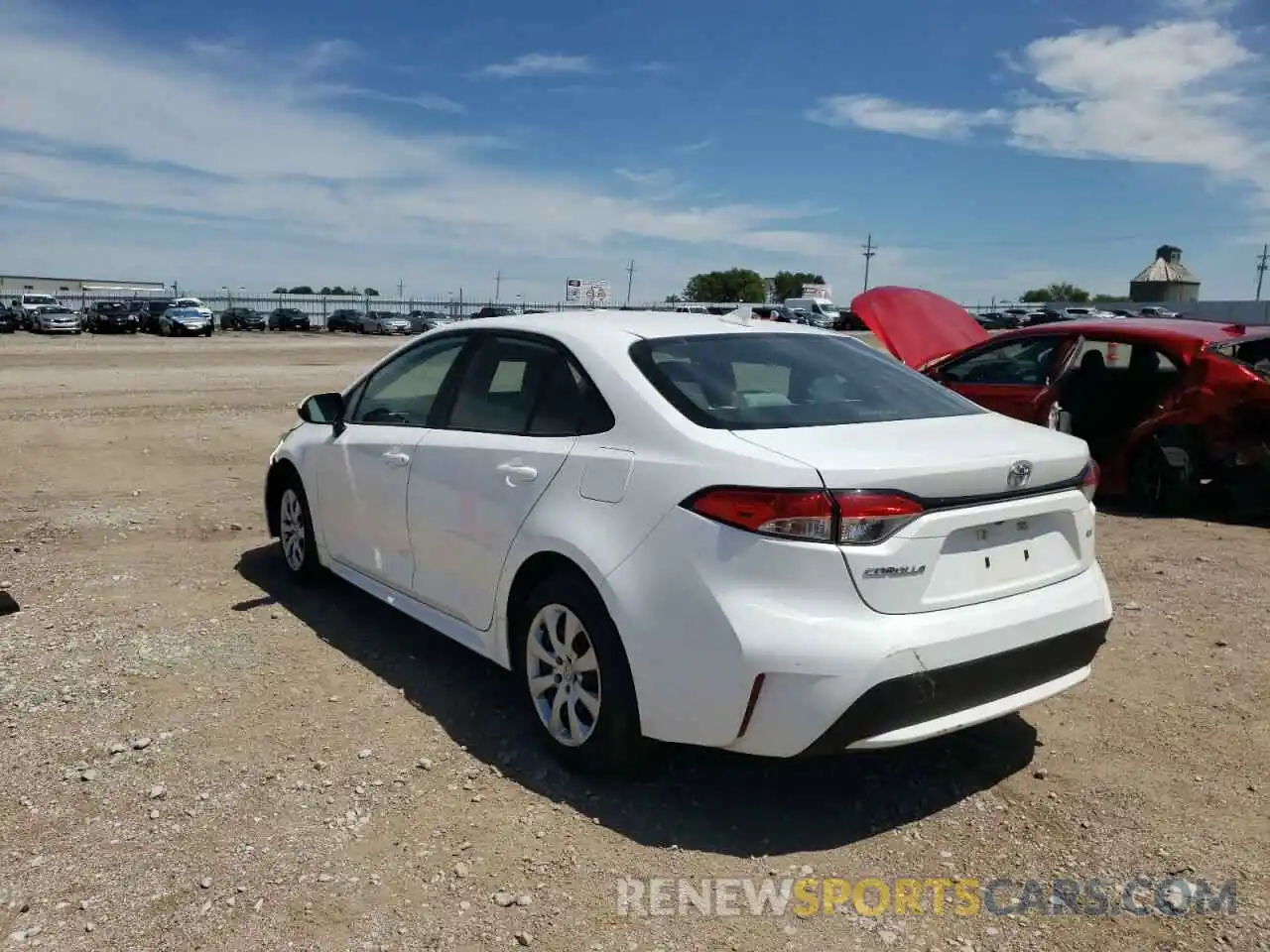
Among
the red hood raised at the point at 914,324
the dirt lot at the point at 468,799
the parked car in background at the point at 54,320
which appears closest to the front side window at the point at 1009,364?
the red hood raised at the point at 914,324

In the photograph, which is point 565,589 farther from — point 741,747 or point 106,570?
point 106,570

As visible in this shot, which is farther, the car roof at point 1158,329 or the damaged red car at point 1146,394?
the car roof at point 1158,329

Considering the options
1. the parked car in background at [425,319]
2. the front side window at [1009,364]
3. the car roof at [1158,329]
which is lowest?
the front side window at [1009,364]

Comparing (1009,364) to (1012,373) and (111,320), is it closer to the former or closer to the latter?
(1012,373)

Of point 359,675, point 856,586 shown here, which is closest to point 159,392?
point 359,675

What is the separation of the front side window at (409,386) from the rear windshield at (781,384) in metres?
1.25

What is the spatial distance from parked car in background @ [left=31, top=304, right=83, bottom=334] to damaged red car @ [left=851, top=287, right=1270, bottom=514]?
46.3 metres

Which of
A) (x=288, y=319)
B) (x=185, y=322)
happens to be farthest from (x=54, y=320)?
(x=288, y=319)

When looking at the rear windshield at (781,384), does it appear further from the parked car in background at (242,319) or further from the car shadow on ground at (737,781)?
the parked car in background at (242,319)

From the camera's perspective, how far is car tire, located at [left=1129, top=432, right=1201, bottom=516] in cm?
753

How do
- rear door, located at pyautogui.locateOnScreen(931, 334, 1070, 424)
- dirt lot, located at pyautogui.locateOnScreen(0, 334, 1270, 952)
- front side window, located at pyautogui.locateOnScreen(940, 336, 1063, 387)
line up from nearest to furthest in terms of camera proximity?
1. dirt lot, located at pyautogui.locateOnScreen(0, 334, 1270, 952)
2. rear door, located at pyautogui.locateOnScreen(931, 334, 1070, 424)
3. front side window, located at pyautogui.locateOnScreen(940, 336, 1063, 387)

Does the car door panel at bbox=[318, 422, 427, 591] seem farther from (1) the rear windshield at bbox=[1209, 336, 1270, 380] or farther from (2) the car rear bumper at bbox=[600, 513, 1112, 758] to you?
(1) the rear windshield at bbox=[1209, 336, 1270, 380]

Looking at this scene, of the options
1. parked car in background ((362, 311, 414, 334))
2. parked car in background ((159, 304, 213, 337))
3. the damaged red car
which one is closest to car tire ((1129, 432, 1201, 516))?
the damaged red car

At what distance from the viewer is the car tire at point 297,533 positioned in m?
5.56
